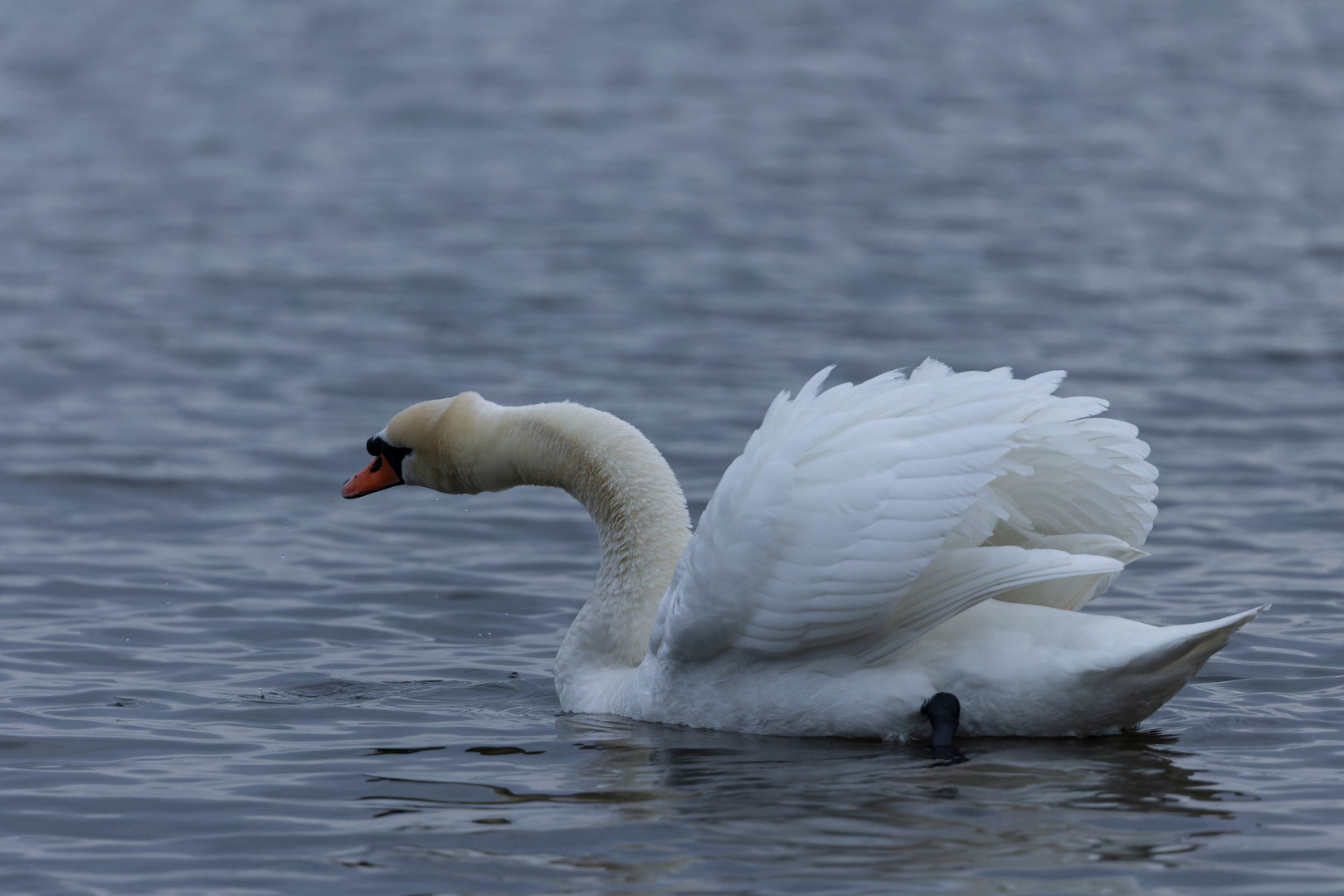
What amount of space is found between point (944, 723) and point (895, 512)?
28.7 inches

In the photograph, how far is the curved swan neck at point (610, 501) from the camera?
730 centimetres

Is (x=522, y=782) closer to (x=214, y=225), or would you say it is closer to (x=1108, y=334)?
(x=1108, y=334)

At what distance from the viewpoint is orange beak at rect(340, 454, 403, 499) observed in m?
7.94

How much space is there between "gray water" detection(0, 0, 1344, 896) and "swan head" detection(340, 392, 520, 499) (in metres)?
0.77

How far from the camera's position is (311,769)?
6340 mm

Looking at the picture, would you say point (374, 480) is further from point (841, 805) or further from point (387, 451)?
point (841, 805)

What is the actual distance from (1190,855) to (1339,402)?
813cm

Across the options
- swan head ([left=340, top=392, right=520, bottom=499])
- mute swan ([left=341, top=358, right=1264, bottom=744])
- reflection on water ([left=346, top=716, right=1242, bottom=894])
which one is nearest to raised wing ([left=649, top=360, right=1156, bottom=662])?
mute swan ([left=341, top=358, right=1264, bottom=744])

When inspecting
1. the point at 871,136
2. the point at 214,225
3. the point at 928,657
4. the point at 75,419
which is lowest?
the point at 928,657

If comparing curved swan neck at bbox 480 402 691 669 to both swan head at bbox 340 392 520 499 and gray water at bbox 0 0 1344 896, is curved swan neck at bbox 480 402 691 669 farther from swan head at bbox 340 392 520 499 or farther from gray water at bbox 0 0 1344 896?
gray water at bbox 0 0 1344 896

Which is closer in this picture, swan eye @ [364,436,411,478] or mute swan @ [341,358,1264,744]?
mute swan @ [341,358,1264,744]

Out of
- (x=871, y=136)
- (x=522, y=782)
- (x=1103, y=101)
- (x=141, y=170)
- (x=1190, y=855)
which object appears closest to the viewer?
(x=1190, y=855)

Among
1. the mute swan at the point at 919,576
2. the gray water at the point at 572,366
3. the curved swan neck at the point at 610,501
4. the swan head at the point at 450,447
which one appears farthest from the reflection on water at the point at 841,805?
the swan head at the point at 450,447

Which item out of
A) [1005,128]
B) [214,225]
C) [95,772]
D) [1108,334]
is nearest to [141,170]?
[214,225]
